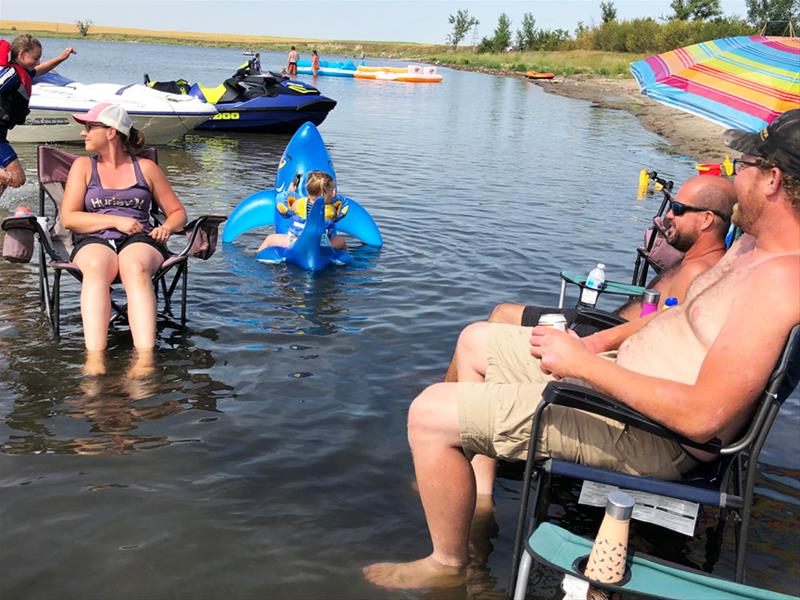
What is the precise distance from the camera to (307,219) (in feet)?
23.0

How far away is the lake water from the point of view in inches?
121

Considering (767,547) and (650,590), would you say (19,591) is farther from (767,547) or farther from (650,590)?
(767,547)

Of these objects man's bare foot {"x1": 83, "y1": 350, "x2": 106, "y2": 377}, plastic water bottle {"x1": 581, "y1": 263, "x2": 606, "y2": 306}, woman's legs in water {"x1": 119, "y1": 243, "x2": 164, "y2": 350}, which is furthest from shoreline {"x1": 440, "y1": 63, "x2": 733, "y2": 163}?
man's bare foot {"x1": 83, "y1": 350, "x2": 106, "y2": 377}

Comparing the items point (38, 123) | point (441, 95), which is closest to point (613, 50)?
point (441, 95)

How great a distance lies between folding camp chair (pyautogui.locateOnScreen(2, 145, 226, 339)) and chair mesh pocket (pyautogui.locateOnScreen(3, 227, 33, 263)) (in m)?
0.03

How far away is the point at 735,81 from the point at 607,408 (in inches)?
146

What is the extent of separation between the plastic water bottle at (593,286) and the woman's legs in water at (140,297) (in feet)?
8.71

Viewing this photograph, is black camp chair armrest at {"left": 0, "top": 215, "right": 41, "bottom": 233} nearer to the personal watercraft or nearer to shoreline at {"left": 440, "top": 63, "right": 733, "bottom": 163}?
shoreline at {"left": 440, "top": 63, "right": 733, "bottom": 163}

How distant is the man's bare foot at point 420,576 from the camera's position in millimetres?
2967

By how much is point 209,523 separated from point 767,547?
2.42 metres

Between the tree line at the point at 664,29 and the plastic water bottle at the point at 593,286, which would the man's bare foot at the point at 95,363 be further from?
the tree line at the point at 664,29

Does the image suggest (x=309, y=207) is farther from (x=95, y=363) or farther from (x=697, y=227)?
(x=697, y=227)

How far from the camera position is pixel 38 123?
14227 mm

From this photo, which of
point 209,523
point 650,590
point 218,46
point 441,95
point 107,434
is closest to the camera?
point 650,590
